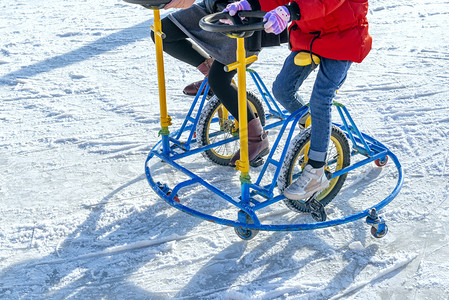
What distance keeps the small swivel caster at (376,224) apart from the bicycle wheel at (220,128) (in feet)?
3.78

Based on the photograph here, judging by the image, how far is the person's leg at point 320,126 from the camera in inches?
123

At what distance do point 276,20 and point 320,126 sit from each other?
745mm

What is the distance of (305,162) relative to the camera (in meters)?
3.58

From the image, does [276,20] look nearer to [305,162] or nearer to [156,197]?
[305,162]

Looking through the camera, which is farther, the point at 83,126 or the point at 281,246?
the point at 83,126

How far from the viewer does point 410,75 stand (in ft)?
18.5

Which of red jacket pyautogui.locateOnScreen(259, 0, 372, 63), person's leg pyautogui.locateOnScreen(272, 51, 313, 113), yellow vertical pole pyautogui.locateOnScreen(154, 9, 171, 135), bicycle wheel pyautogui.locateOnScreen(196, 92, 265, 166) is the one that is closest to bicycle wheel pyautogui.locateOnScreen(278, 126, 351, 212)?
person's leg pyautogui.locateOnScreen(272, 51, 313, 113)

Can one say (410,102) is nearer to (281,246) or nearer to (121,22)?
(281,246)

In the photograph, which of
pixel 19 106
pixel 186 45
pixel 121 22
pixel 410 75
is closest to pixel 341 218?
pixel 186 45

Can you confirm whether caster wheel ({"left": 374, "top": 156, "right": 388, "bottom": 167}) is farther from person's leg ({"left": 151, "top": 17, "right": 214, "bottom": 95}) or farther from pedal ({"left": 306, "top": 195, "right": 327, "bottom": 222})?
person's leg ({"left": 151, "top": 17, "right": 214, "bottom": 95})

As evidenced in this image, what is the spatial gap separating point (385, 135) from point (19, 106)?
312 centimetres

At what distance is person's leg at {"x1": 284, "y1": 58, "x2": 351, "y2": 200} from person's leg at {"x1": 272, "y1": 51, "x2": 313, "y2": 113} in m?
0.18

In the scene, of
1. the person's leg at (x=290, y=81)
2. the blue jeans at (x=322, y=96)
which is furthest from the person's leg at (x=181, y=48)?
the blue jeans at (x=322, y=96)

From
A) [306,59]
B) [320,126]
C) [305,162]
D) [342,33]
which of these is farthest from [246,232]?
[342,33]
